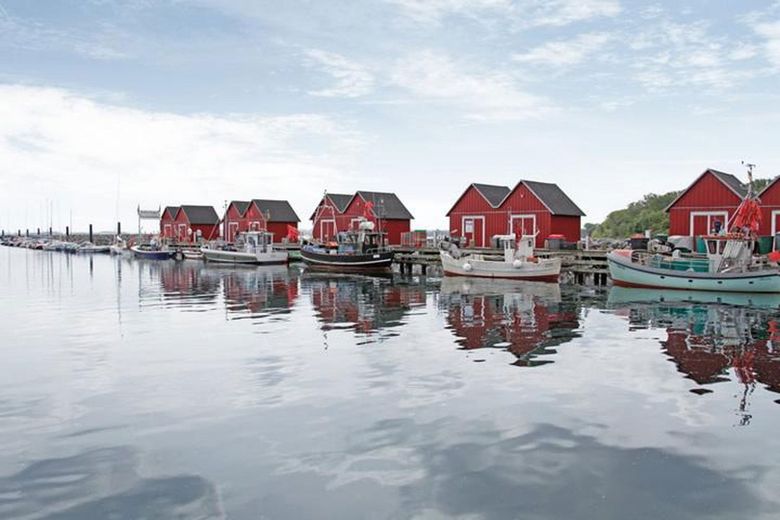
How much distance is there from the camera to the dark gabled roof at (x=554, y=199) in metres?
48.6

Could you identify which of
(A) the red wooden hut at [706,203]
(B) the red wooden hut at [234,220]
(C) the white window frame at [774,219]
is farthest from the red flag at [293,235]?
(C) the white window frame at [774,219]

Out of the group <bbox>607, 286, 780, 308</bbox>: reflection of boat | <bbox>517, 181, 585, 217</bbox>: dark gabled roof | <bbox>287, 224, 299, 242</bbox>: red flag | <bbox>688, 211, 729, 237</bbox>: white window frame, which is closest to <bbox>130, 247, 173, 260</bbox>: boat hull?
<bbox>287, 224, 299, 242</bbox>: red flag

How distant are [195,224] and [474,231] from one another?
49810 mm

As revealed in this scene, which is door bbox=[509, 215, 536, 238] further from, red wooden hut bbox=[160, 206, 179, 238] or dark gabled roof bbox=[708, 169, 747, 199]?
red wooden hut bbox=[160, 206, 179, 238]

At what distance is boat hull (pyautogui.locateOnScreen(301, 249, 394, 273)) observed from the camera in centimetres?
5122

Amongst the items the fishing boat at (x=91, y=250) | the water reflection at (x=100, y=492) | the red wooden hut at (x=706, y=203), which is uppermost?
the red wooden hut at (x=706, y=203)

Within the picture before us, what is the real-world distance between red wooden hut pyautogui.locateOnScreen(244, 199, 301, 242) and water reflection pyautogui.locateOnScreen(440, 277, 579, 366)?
42.6m

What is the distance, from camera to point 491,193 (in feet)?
173

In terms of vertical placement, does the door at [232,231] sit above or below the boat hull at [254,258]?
above

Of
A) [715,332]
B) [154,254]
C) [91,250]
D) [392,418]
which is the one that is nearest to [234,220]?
[154,254]

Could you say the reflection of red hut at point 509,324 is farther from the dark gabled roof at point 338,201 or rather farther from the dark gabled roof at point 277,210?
the dark gabled roof at point 277,210

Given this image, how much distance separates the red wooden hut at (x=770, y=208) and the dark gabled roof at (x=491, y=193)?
60.1ft

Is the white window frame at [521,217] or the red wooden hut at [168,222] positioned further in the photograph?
the red wooden hut at [168,222]

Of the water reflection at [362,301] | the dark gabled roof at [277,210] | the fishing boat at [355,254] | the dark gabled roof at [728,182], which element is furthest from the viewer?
the dark gabled roof at [277,210]
